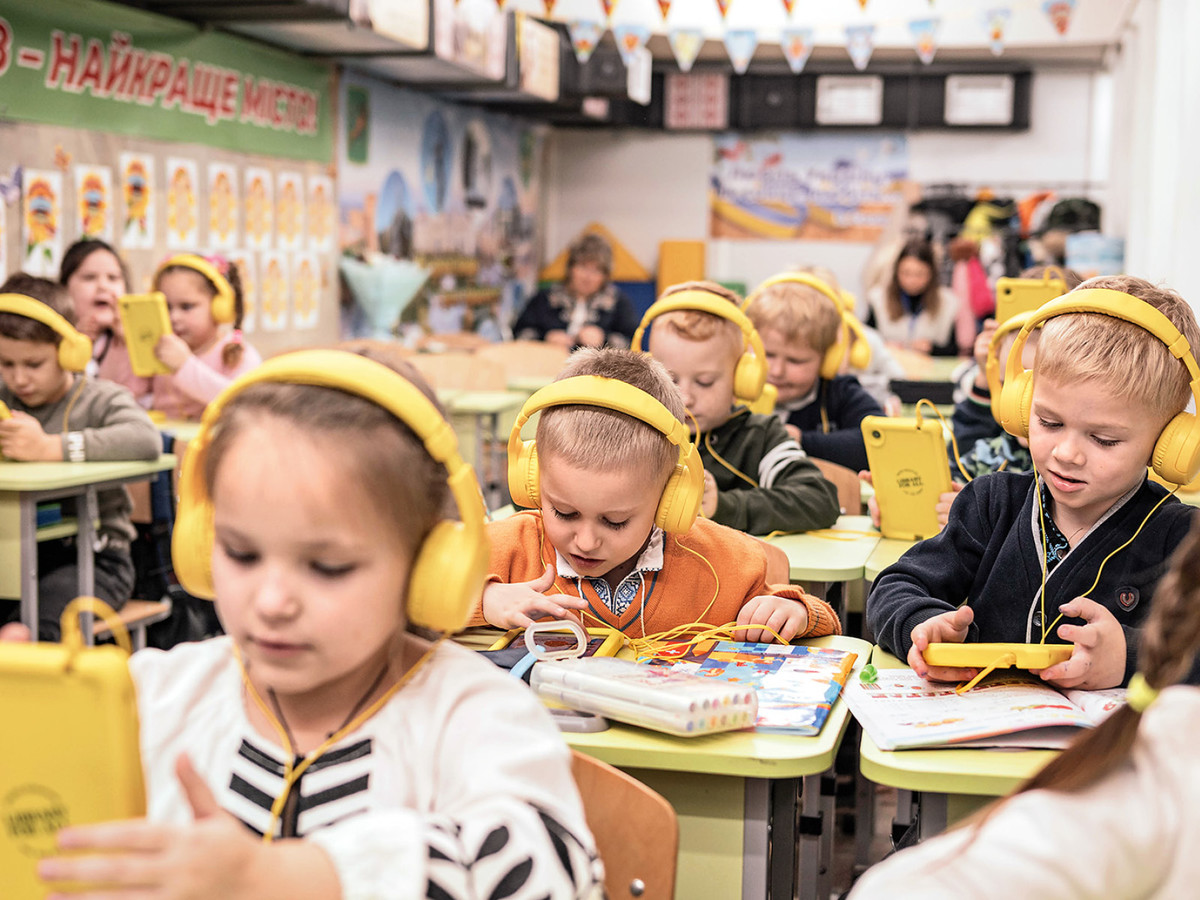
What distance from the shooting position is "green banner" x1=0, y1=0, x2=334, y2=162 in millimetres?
4531

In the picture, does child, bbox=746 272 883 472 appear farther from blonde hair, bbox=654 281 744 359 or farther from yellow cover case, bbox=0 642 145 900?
yellow cover case, bbox=0 642 145 900

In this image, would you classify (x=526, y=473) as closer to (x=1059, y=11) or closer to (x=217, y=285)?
(x=217, y=285)

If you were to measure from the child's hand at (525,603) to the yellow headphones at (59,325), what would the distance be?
2.04 meters

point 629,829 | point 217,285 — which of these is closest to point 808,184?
point 217,285

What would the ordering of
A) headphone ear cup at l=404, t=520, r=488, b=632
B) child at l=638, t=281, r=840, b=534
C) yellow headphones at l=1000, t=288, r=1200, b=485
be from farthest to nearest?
child at l=638, t=281, r=840, b=534 < yellow headphones at l=1000, t=288, r=1200, b=485 < headphone ear cup at l=404, t=520, r=488, b=632

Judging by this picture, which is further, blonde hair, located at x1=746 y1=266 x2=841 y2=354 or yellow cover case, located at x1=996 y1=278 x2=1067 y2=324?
blonde hair, located at x1=746 y1=266 x2=841 y2=354

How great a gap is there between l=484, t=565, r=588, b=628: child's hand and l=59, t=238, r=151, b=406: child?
2992 millimetres

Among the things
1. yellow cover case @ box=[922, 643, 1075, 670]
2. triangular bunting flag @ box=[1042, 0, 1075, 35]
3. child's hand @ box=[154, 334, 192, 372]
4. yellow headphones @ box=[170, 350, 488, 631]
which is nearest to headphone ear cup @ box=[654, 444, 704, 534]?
yellow cover case @ box=[922, 643, 1075, 670]

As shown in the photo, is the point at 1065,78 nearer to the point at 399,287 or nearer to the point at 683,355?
the point at 399,287

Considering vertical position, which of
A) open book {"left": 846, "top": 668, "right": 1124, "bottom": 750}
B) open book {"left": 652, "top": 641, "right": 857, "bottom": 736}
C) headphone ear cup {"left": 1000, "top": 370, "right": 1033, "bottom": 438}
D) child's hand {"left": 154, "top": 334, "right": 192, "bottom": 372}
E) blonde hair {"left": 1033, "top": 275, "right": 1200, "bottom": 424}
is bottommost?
open book {"left": 652, "top": 641, "right": 857, "bottom": 736}

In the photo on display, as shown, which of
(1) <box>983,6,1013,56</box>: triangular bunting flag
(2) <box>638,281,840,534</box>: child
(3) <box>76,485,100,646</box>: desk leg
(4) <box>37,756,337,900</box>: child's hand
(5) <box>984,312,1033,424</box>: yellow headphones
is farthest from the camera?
(1) <box>983,6,1013,56</box>: triangular bunting flag

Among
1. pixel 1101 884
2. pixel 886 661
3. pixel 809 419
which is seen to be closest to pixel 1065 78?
pixel 809 419

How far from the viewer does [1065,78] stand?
10.1 metres

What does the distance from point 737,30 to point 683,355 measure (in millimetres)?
6405
